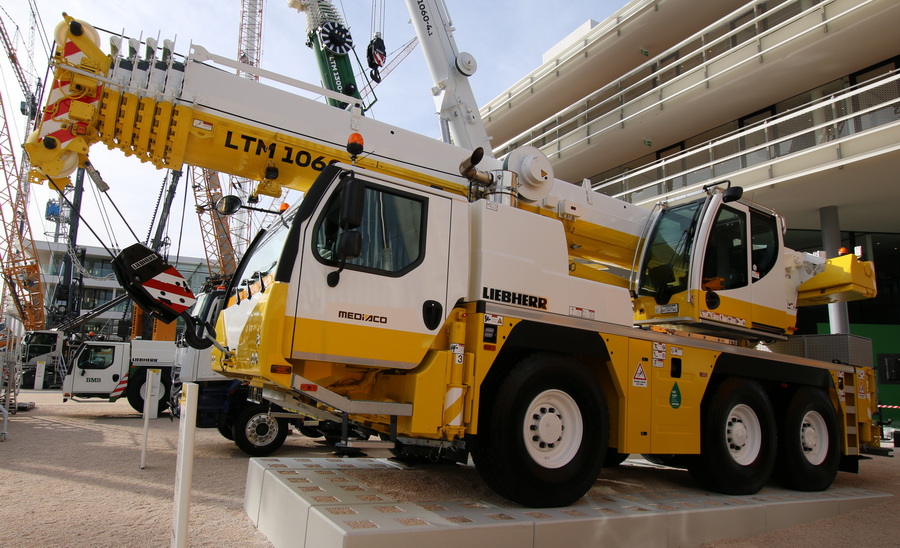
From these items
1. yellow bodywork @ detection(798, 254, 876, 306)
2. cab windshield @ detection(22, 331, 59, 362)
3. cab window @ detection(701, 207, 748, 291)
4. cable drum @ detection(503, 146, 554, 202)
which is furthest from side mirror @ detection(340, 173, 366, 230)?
cab windshield @ detection(22, 331, 59, 362)

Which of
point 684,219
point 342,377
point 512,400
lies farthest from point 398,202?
point 684,219

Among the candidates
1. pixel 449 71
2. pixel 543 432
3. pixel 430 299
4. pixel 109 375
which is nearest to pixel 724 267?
pixel 543 432

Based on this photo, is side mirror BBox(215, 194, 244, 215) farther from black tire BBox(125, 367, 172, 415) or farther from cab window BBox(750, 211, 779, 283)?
black tire BBox(125, 367, 172, 415)

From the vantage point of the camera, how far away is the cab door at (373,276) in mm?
4184

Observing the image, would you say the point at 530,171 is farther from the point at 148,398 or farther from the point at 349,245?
the point at 148,398

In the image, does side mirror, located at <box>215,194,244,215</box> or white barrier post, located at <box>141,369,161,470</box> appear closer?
side mirror, located at <box>215,194,244,215</box>

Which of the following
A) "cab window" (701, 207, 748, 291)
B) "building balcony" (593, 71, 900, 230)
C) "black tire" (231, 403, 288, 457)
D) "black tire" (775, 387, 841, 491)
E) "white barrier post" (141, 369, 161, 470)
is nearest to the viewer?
"cab window" (701, 207, 748, 291)

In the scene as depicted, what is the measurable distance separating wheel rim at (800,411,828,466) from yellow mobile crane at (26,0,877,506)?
95cm

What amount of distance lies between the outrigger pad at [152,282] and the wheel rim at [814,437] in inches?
275

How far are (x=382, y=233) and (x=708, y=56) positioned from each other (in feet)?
54.2

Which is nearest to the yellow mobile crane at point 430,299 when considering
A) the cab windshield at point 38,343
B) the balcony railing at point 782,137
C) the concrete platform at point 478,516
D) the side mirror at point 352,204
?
the side mirror at point 352,204

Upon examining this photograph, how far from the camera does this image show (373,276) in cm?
445

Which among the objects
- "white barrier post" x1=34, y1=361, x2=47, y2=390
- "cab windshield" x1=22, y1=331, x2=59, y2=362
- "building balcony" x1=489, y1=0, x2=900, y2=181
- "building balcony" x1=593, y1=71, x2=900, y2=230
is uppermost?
"building balcony" x1=489, y1=0, x2=900, y2=181

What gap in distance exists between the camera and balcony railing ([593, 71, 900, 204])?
12641 millimetres
